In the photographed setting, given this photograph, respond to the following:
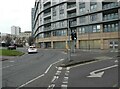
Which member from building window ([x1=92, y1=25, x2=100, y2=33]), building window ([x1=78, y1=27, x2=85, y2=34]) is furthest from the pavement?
building window ([x1=78, y1=27, x2=85, y2=34])

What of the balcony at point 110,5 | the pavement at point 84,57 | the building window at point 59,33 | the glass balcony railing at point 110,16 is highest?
the balcony at point 110,5

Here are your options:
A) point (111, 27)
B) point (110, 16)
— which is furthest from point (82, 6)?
point (111, 27)

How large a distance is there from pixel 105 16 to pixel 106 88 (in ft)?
172

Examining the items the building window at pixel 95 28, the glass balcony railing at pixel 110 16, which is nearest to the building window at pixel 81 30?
the building window at pixel 95 28

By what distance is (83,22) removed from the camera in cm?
6888

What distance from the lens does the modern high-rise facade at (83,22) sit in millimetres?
59438

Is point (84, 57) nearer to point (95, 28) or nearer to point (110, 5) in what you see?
point (110, 5)

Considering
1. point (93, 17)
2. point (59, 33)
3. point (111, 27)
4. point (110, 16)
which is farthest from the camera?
point (59, 33)

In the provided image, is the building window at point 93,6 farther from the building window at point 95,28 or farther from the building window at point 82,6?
the building window at point 95,28

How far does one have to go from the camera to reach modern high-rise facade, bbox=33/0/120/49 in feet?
195

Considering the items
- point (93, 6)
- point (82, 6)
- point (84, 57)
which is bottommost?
point (84, 57)

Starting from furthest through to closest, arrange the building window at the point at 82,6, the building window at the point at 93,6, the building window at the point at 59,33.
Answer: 1. the building window at the point at 59,33
2. the building window at the point at 82,6
3. the building window at the point at 93,6

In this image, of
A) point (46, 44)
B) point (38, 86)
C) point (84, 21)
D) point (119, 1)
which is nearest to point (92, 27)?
point (84, 21)

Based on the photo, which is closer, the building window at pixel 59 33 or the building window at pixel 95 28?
the building window at pixel 95 28
